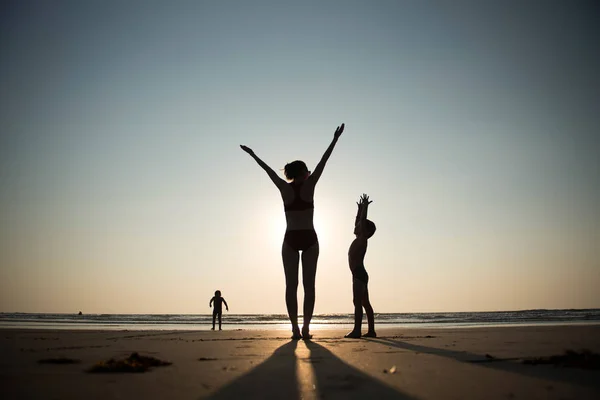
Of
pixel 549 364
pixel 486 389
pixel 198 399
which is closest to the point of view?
pixel 198 399

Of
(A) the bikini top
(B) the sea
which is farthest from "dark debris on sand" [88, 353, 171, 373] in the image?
(B) the sea

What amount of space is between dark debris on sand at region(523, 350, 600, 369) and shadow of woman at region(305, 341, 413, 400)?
147 cm

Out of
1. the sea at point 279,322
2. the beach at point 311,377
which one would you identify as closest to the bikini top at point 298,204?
the beach at point 311,377

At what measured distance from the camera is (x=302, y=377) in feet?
10.5

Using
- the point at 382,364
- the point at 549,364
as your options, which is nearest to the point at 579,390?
the point at 549,364

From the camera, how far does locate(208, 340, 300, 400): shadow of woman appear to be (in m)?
2.63

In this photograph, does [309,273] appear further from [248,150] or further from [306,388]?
[306,388]

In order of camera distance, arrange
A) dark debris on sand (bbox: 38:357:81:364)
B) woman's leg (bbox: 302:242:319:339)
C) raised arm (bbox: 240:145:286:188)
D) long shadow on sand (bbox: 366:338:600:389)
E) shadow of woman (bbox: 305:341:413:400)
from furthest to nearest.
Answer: raised arm (bbox: 240:145:286:188) → woman's leg (bbox: 302:242:319:339) → dark debris on sand (bbox: 38:357:81:364) → long shadow on sand (bbox: 366:338:600:389) → shadow of woman (bbox: 305:341:413:400)

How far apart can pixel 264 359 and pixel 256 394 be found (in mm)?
1633

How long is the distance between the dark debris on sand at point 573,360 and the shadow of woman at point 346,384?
1468 millimetres

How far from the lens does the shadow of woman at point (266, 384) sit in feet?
8.64

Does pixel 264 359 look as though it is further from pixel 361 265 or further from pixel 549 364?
pixel 361 265

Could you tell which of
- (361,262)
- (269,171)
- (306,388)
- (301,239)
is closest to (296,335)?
(301,239)

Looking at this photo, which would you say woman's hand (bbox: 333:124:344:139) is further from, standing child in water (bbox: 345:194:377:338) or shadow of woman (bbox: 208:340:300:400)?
shadow of woman (bbox: 208:340:300:400)
